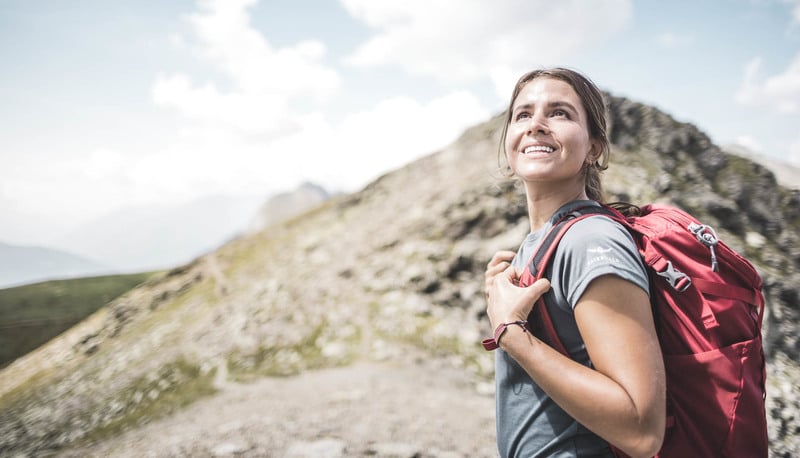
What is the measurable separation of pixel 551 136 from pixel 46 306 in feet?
222

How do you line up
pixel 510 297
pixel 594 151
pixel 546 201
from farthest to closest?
pixel 594 151, pixel 546 201, pixel 510 297

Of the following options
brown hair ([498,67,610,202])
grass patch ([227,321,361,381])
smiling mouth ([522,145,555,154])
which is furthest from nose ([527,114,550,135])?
grass patch ([227,321,361,381])

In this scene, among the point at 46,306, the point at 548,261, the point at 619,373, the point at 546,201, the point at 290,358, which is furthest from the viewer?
the point at 46,306

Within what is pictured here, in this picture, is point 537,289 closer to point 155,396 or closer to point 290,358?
point 290,358

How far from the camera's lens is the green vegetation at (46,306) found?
40.2m

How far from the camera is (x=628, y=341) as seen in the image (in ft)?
6.73

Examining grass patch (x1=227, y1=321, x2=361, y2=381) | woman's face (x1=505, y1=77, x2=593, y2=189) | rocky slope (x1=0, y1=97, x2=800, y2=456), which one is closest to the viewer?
woman's face (x1=505, y1=77, x2=593, y2=189)

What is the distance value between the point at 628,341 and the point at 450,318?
13743 millimetres

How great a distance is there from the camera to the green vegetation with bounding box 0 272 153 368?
A: 132 ft

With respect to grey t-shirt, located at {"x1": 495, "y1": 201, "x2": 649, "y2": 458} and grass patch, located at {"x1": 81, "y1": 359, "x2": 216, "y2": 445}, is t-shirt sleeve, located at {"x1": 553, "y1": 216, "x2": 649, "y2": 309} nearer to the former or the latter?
grey t-shirt, located at {"x1": 495, "y1": 201, "x2": 649, "y2": 458}

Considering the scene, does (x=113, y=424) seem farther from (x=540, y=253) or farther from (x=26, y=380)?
(x=540, y=253)

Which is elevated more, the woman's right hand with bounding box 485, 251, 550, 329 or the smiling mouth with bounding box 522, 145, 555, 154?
the smiling mouth with bounding box 522, 145, 555, 154

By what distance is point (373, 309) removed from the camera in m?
16.6

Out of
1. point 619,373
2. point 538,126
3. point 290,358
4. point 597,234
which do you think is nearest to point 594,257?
point 597,234
